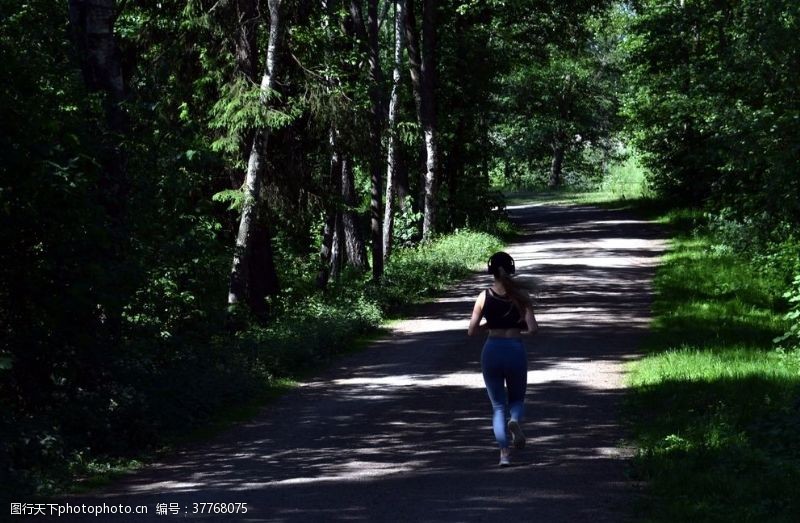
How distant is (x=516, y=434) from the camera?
9.82m

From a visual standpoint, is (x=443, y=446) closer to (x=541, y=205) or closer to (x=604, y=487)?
(x=604, y=487)

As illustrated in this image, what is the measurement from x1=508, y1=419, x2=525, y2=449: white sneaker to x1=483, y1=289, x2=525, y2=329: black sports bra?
917 millimetres

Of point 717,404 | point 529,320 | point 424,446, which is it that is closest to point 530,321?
point 529,320

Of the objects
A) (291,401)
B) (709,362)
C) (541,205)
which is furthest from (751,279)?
(541,205)

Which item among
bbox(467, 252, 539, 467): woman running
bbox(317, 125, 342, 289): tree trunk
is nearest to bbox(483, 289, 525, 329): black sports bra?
bbox(467, 252, 539, 467): woman running

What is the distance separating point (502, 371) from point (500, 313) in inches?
21.4

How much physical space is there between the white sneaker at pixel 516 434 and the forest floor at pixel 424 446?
172mm

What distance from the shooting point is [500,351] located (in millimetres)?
9602

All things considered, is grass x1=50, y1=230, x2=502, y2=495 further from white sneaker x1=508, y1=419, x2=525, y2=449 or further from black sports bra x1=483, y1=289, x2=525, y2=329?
black sports bra x1=483, y1=289, x2=525, y2=329

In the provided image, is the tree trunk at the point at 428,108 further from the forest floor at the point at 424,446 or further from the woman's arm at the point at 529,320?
the woman's arm at the point at 529,320

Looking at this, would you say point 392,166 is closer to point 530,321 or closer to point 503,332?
point 503,332

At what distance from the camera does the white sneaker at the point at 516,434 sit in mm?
9727

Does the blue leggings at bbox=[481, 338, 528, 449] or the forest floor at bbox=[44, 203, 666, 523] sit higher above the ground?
the blue leggings at bbox=[481, 338, 528, 449]

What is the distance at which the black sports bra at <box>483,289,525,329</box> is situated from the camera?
31.4 ft
